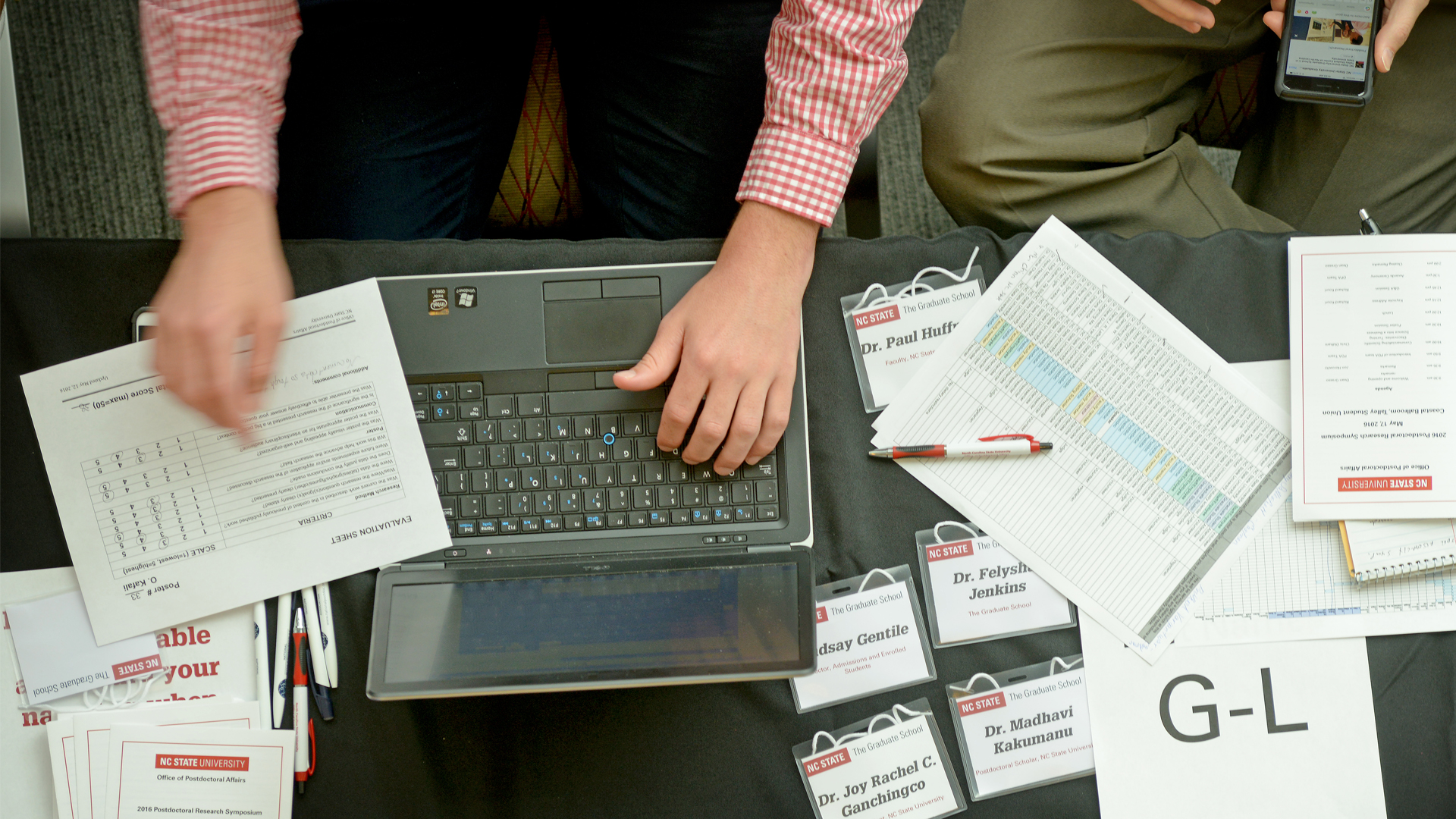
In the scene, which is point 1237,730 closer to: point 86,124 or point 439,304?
point 439,304

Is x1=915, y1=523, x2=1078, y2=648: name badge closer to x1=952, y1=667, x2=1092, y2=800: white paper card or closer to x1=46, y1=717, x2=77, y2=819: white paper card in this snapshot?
x1=952, y1=667, x2=1092, y2=800: white paper card

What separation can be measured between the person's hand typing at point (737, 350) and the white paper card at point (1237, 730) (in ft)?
1.14

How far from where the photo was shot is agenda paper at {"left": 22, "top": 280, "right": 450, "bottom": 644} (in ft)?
2.28

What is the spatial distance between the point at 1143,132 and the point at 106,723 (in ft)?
Answer: 3.61

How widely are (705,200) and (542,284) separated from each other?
0.24 meters

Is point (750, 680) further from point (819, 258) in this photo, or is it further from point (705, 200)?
point (705, 200)

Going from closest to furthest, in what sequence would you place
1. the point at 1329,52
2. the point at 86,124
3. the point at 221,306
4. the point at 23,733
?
the point at 221,306 → the point at 23,733 → the point at 1329,52 → the point at 86,124

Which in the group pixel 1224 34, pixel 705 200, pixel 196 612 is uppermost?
pixel 1224 34

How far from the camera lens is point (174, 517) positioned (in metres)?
0.69

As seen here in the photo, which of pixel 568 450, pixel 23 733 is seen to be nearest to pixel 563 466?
pixel 568 450

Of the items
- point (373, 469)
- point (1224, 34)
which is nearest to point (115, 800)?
point (373, 469)

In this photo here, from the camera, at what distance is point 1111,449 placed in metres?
0.75

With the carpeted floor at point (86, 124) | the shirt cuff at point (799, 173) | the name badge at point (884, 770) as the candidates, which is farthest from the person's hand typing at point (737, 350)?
the carpeted floor at point (86, 124)

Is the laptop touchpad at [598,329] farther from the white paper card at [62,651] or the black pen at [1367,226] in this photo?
the black pen at [1367,226]
